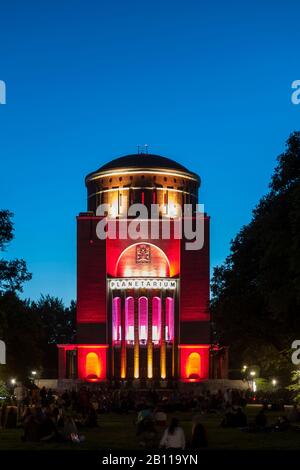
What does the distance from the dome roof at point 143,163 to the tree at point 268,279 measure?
3769cm

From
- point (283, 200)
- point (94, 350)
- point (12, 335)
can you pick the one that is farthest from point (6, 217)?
point (94, 350)

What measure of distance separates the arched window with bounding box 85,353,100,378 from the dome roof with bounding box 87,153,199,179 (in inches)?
A: 802

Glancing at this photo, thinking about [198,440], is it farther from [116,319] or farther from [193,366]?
[116,319]

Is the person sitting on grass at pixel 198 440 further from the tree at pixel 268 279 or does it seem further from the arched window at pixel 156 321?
the arched window at pixel 156 321

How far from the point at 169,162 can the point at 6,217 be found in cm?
4999

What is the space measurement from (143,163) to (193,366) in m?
22.3

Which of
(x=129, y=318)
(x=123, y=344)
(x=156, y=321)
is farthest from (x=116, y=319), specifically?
(x=156, y=321)

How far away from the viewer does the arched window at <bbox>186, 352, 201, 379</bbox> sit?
7881cm

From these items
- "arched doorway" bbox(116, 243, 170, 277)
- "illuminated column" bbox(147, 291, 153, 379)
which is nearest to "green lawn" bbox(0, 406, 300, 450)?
"illuminated column" bbox(147, 291, 153, 379)

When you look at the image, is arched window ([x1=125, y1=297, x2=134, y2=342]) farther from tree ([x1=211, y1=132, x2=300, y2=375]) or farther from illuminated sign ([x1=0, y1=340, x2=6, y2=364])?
illuminated sign ([x1=0, y1=340, x2=6, y2=364])

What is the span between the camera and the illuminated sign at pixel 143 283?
8062cm

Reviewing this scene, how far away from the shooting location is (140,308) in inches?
3172

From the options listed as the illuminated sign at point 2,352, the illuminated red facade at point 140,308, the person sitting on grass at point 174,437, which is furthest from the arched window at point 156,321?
the person sitting on grass at point 174,437

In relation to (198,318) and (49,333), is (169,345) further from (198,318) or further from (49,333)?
(49,333)
